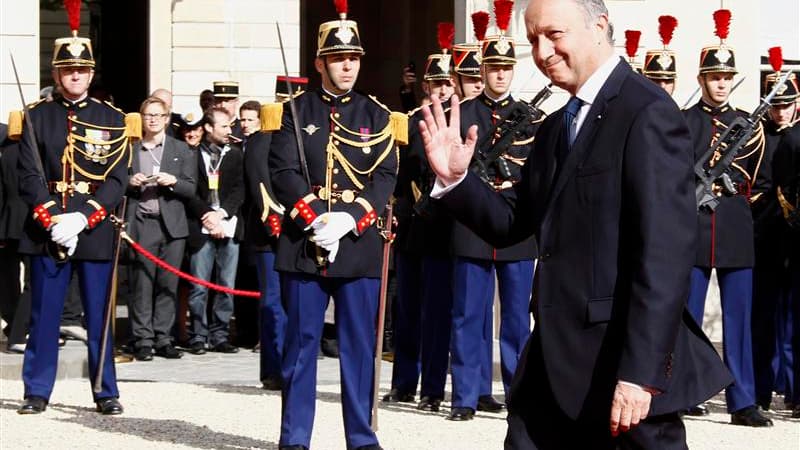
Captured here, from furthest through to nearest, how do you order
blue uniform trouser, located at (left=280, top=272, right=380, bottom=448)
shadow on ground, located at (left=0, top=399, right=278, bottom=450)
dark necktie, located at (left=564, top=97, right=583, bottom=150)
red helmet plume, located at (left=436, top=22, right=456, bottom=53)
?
red helmet plume, located at (left=436, top=22, right=456, bottom=53) → shadow on ground, located at (left=0, top=399, right=278, bottom=450) → blue uniform trouser, located at (left=280, top=272, right=380, bottom=448) → dark necktie, located at (left=564, top=97, right=583, bottom=150)

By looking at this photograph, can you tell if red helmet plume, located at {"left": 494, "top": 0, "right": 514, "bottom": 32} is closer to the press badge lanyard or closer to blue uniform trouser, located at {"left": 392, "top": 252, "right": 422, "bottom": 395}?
blue uniform trouser, located at {"left": 392, "top": 252, "right": 422, "bottom": 395}

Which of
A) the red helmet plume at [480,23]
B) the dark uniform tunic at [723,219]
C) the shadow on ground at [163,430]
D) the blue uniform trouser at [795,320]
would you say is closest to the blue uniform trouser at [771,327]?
the blue uniform trouser at [795,320]

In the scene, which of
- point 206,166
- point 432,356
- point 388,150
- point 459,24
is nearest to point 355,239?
point 388,150

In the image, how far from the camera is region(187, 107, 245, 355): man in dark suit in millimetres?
13852

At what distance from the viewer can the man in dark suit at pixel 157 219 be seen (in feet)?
44.1

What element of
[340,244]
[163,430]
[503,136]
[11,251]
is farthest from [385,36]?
[340,244]

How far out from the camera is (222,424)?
10.0 meters

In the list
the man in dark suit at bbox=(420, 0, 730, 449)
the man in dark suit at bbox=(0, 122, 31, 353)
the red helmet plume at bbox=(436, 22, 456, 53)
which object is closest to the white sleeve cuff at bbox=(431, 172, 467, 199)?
the man in dark suit at bbox=(420, 0, 730, 449)

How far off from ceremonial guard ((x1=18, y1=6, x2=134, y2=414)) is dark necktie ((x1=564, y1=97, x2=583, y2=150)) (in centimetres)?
523

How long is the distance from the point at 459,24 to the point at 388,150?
238 inches

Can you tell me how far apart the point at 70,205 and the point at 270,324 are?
1888 mm

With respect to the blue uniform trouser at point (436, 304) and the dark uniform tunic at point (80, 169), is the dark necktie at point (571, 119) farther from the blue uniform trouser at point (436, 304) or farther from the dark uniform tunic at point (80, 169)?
the blue uniform trouser at point (436, 304)

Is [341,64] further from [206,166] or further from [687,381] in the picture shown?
[206,166]

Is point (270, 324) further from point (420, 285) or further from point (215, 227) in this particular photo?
point (215, 227)
